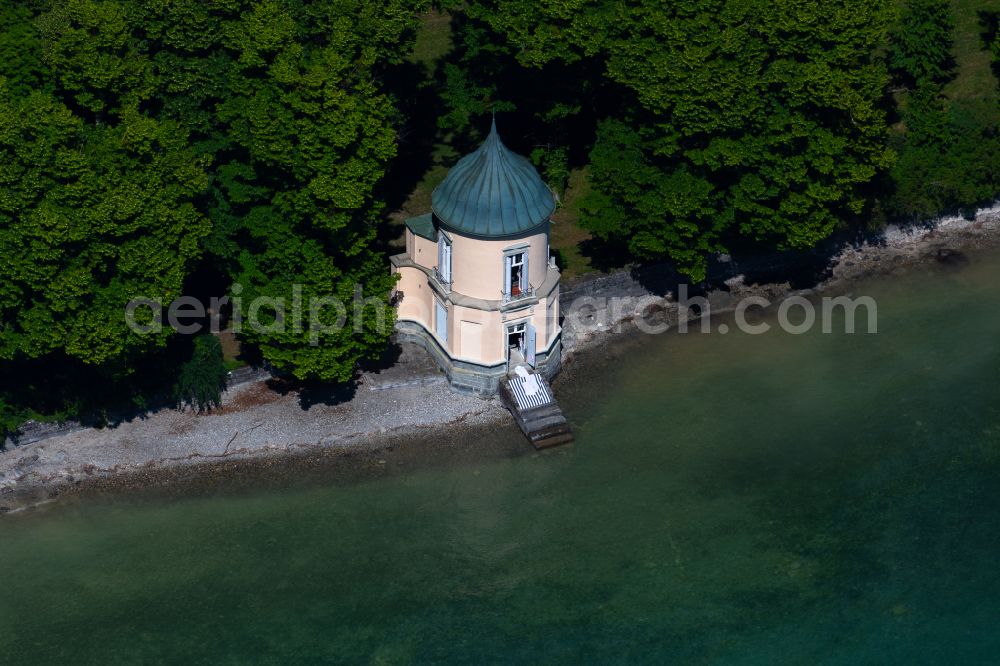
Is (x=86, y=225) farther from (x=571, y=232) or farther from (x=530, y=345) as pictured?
(x=571, y=232)

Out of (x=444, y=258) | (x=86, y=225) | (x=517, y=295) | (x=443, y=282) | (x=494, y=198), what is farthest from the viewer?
(x=443, y=282)

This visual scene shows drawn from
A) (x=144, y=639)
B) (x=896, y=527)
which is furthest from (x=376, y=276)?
(x=896, y=527)

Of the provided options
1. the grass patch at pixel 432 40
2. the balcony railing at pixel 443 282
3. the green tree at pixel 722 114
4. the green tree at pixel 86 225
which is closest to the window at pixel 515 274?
the balcony railing at pixel 443 282

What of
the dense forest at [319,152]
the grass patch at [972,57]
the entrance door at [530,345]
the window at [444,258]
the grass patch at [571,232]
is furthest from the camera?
the grass patch at [972,57]

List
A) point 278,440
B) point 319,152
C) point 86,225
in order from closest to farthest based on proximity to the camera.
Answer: point 86,225 → point 319,152 → point 278,440

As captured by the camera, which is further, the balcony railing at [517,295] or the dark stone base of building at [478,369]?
the dark stone base of building at [478,369]

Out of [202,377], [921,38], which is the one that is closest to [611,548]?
[202,377]

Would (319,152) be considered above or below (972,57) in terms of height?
above

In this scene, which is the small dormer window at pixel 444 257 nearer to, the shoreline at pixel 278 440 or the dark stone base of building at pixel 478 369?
the dark stone base of building at pixel 478 369
